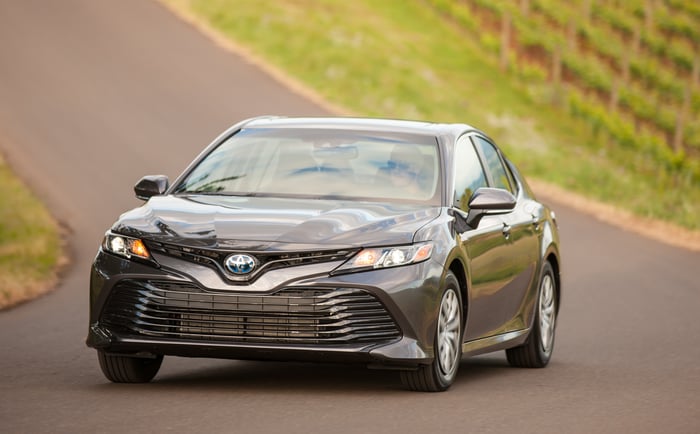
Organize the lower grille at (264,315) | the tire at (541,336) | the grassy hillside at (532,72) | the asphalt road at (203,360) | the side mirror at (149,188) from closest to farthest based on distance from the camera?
the asphalt road at (203,360), the lower grille at (264,315), the side mirror at (149,188), the tire at (541,336), the grassy hillside at (532,72)

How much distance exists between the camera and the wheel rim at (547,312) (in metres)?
11.9

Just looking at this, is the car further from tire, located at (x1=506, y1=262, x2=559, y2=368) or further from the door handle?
tire, located at (x1=506, y1=262, x2=559, y2=368)

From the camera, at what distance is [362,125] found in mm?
10695

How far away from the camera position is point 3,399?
863 cm

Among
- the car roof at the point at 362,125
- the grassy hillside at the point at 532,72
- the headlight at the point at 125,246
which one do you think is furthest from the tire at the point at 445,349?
the grassy hillside at the point at 532,72

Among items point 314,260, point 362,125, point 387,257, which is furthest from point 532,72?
point 314,260

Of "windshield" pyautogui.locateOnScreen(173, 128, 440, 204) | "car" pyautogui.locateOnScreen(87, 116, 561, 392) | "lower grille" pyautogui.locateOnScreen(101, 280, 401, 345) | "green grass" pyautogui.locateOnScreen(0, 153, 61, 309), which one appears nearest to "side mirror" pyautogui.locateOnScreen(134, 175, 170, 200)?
"car" pyautogui.locateOnScreen(87, 116, 561, 392)

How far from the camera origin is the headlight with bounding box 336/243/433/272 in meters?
8.82

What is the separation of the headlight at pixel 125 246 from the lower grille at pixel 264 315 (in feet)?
0.54

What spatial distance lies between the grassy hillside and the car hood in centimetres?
1584

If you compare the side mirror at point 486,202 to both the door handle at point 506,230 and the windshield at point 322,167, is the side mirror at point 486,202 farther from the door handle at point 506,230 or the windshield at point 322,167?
the door handle at point 506,230

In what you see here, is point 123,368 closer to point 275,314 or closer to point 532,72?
point 275,314

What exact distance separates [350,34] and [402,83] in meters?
4.81

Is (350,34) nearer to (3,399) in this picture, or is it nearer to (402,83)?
(402,83)
